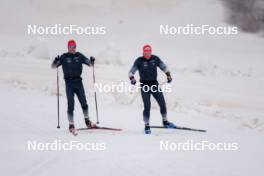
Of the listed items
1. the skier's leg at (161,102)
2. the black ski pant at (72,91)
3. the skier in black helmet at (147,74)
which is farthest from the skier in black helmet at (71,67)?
the skier's leg at (161,102)

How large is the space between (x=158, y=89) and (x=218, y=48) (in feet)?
62.5

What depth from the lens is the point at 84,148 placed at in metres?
8.00

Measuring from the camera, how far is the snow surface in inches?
280

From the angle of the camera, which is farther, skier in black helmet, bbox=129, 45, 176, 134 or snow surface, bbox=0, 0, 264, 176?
skier in black helmet, bbox=129, 45, 176, 134

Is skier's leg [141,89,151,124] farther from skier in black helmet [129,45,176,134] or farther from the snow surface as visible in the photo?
the snow surface

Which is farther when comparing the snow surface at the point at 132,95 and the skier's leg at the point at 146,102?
the skier's leg at the point at 146,102

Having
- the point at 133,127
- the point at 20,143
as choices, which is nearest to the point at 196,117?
the point at 133,127

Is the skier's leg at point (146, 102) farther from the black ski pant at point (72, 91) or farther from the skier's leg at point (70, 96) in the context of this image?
the skier's leg at point (70, 96)

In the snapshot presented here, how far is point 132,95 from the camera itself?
44.1ft

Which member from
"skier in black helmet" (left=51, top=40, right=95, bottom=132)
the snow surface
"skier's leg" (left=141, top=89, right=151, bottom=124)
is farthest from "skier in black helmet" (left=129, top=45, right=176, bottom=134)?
"skier in black helmet" (left=51, top=40, right=95, bottom=132)

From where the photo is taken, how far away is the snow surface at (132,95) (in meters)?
7.11

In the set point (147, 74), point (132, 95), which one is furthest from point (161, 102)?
point (132, 95)

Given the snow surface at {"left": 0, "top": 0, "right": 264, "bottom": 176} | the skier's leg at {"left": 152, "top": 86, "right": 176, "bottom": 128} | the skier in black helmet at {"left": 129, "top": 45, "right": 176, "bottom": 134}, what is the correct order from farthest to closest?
the skier's leg at {"left": 152, "top": 86, "right": 176, "bottom": 128} < the skier in black helmet at {"left": 129, "top": 45, "right": 176, "bottom": 134} < the snow surface at {"left": 0, "top": 0, "right": 264, "bottom": 176}

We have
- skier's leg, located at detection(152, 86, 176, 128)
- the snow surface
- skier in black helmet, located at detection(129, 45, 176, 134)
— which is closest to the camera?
the snow surface
